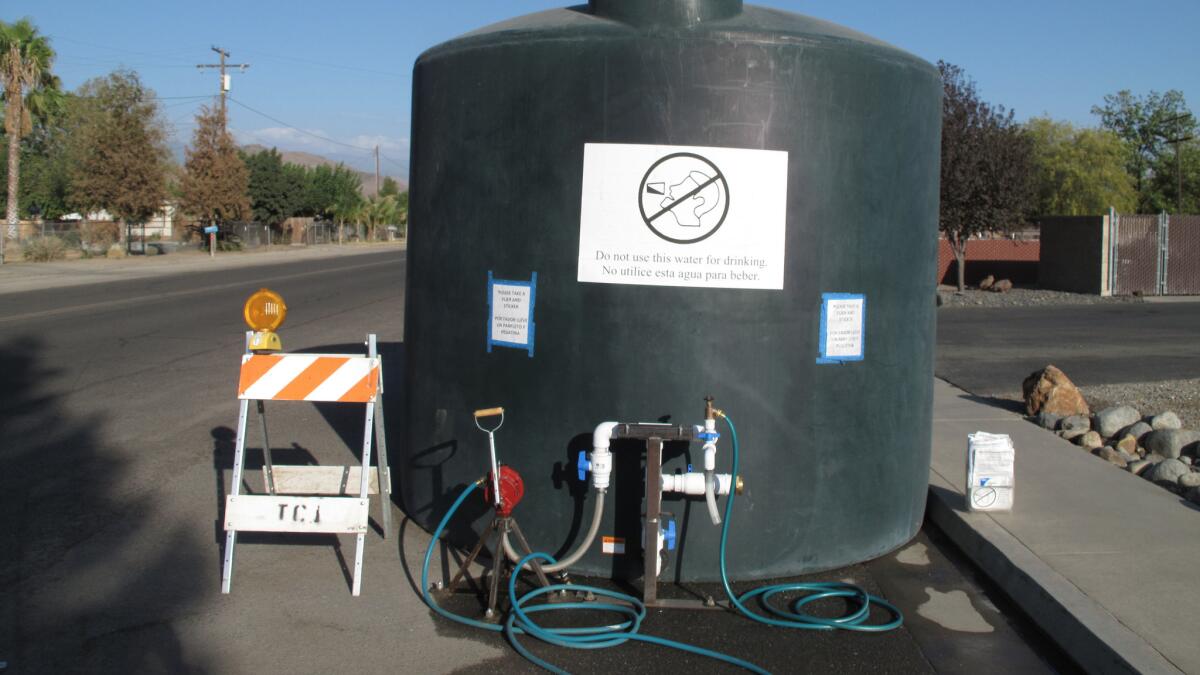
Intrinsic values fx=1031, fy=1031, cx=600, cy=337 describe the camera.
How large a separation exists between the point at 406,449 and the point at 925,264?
11.0 ft

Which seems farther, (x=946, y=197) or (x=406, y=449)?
(x=946, y=197)

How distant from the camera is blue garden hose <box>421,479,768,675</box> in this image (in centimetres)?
460

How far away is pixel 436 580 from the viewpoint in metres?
5.48

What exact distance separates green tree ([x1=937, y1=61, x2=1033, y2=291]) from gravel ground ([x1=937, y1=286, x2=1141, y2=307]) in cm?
174

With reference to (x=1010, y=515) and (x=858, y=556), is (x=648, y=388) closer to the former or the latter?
(x=858, y=556)

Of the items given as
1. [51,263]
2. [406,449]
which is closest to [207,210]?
[51,263]

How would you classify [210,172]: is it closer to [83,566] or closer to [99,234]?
[99,234]

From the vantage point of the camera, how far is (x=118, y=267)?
35312 millimetres

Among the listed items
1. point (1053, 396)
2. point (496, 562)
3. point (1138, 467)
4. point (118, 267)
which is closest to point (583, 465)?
point (496, 562)

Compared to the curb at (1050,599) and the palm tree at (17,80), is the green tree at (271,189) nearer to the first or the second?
the palm tree at (17,80)

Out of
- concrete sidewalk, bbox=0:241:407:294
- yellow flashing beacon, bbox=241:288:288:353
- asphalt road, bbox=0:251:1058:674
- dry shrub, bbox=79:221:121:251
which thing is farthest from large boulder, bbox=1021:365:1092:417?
dry shrub, bbox=79:221:121:251

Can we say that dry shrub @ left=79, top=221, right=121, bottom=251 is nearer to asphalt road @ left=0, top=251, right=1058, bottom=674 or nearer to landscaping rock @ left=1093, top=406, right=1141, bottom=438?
asphalt road @ left=0, top=251, right=1058, bottom=674

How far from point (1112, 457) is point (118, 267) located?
34.1 meters

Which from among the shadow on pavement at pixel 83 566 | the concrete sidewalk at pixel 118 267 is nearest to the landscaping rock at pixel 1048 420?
the shadow on pavement at pixel 83 566
